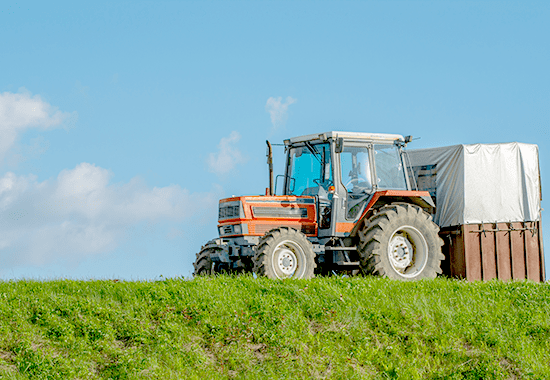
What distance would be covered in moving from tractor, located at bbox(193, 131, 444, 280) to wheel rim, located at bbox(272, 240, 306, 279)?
0.67 metres

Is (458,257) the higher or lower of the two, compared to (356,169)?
lower

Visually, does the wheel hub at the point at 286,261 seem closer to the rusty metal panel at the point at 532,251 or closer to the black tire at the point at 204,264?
the black tire at the point at 204,264

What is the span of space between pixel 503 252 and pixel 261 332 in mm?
8663

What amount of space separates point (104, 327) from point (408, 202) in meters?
8.04

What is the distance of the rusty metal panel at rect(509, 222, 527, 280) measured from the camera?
15.8m

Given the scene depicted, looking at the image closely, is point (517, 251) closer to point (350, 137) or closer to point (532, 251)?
point (532, 251)

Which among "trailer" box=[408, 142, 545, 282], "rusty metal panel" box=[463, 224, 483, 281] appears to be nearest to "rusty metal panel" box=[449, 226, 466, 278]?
"trailer" box=[408, 142, 545, 282]

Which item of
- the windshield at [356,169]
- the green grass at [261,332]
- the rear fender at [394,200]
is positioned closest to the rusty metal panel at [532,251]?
the rear fender at [394,200]

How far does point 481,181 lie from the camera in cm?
1556

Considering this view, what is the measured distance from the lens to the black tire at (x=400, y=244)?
13.4 m

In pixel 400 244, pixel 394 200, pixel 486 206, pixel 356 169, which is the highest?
pixel 356 169

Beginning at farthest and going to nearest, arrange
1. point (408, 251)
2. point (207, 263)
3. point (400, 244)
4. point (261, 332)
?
point (207, 263) < point (408, 251) < point (400, 244) < point (261, 332)

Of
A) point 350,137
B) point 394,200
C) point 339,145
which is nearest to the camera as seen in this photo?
point 339,145

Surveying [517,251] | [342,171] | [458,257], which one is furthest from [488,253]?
[342,171]
